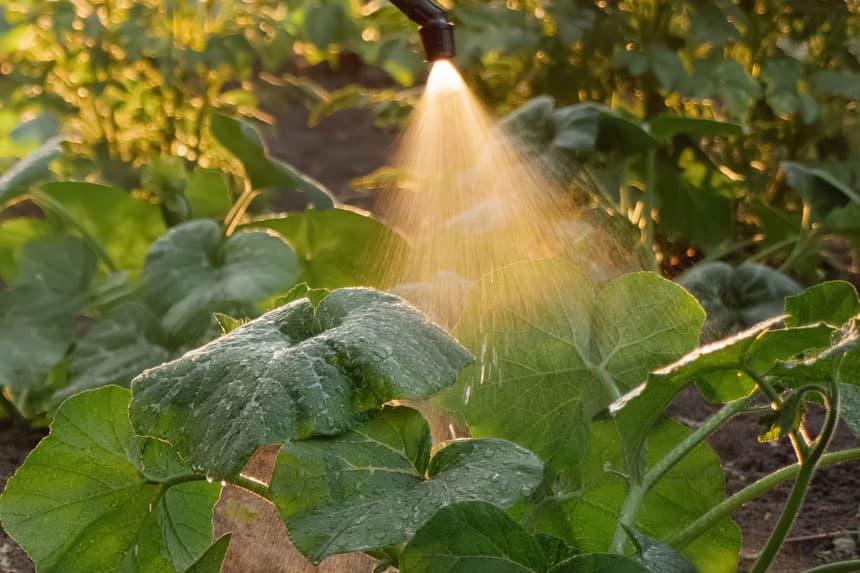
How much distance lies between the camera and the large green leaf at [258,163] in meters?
2.05

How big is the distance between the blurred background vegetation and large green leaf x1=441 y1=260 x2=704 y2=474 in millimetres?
670

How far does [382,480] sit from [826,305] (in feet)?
1.50

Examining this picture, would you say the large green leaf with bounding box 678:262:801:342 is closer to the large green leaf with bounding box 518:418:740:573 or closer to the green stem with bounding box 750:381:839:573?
the large green leaf with bounding box 518:418:740:573

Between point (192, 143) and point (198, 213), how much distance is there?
0.70 m

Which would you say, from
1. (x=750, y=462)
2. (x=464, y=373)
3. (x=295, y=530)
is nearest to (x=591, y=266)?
(x=750, y=462)

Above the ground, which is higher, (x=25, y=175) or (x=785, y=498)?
(x=25, y=175)

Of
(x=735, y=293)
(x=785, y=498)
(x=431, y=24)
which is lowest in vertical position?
(x=785, y=498)

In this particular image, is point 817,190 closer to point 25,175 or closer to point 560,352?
point 560,352

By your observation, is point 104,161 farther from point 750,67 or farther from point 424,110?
point 750,67

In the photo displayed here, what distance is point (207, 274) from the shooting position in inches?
70.4

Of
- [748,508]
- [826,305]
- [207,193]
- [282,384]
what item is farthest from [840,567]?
[207,193]

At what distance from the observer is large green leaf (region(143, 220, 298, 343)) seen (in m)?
1.70

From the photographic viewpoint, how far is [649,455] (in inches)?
49.5

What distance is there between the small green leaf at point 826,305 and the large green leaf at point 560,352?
116mm
